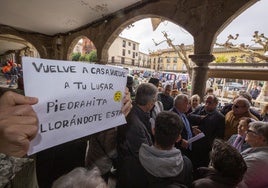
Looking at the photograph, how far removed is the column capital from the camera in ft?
11.7

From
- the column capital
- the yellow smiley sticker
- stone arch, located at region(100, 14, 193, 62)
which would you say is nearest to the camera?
the yellow smiley sticker

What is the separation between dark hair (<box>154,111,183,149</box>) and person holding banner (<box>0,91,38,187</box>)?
1064 mm

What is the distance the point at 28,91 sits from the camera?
73cm

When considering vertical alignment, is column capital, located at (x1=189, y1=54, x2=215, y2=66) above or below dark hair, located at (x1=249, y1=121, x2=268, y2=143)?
above

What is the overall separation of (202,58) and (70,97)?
319 centimetres

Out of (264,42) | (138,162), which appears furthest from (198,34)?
(264,42)

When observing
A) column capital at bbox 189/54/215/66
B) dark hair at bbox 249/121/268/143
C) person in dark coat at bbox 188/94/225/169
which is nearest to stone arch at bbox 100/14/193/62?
column capital at bbox 189/54/215/66

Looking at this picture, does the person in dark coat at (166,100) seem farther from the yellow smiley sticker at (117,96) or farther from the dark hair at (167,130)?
the yellow smiley sticker at (117,96)

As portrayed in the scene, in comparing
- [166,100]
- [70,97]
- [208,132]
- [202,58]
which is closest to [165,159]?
[70,97]

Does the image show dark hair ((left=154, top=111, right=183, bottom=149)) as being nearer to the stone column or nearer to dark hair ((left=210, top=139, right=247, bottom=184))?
dark hair ((left=210, top=139, right=247, bottom=184))

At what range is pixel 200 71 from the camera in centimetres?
373

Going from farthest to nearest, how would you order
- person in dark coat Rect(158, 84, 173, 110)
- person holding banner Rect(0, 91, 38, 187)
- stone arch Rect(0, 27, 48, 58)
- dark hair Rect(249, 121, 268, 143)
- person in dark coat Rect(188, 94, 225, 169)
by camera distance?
stone arch Rect(0, 27, 48, 58), person in dark coat Rect(158, 84, 173, 110), person in dark coat Rect(188, 94, 225, 169), dark hair Rect(249, 121, 268, 143), person holding banner Rect(0, 91, 38, 187)

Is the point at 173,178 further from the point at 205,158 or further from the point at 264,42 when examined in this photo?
the point at 264,42

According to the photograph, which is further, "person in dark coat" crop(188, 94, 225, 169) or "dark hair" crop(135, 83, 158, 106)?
"person in dark coat" crop(188, 94, 225, 169)
